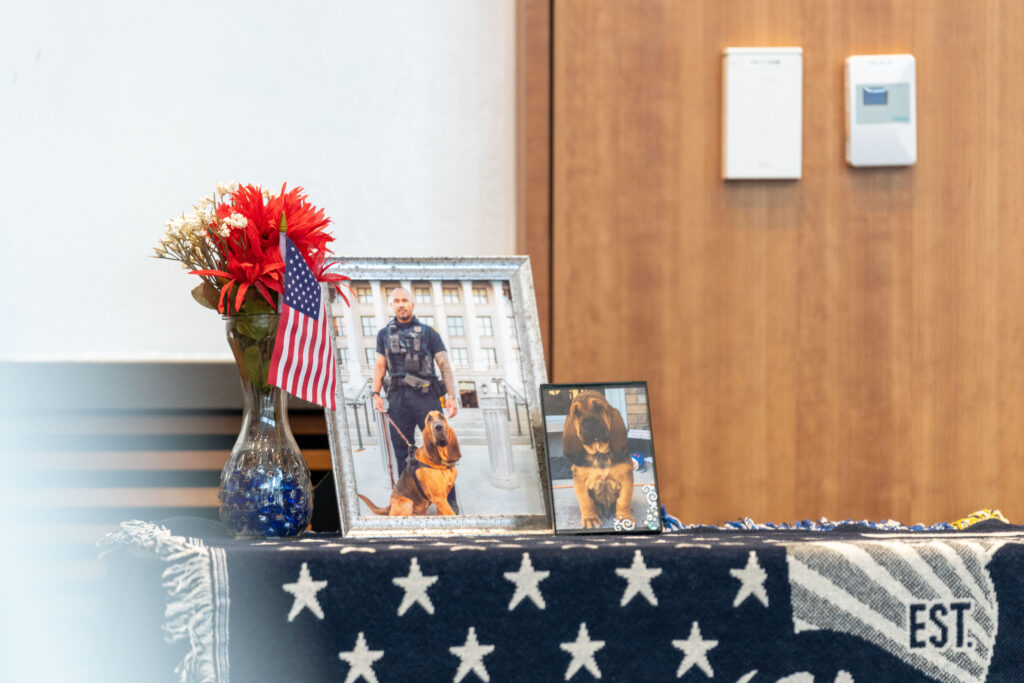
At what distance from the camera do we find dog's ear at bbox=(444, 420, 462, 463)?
3.50 feet

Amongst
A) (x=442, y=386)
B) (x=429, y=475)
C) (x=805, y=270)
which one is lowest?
(x=429, y=475)

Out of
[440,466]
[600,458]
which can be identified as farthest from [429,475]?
[600,458]

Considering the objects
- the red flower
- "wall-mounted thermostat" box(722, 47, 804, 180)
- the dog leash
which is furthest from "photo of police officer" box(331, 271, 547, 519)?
"wall-mounted thermostat" box(722, 47, 804, 180)

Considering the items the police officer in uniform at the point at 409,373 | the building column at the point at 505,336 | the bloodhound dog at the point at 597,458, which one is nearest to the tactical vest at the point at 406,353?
the police officer in uniform at the point at 409,373

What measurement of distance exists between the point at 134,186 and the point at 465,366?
81 cm

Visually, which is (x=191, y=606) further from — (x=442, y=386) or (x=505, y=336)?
(x=505, y=336)

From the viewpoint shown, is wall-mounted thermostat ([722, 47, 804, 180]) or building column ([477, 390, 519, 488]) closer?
building column ([477, 390, 519, 488])

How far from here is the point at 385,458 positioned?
3.46 feet

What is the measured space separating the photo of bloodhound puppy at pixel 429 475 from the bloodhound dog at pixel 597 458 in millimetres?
156

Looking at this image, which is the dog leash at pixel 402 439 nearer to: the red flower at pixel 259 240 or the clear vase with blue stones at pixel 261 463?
the clear vase with blue stones at pixel 261 463

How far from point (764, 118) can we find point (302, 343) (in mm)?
887

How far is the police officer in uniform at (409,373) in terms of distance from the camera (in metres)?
1.07

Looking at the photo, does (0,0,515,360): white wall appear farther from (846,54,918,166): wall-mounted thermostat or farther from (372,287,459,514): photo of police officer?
(846,54,918,166): wall-mounted thermostat

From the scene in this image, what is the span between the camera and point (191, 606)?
0.86 meters
